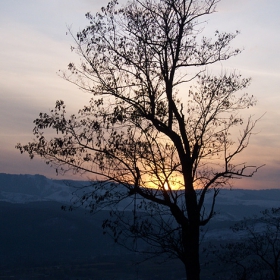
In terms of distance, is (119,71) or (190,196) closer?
(190,196)

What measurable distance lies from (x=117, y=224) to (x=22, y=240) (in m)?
186

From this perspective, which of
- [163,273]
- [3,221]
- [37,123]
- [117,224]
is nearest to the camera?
[117,224]

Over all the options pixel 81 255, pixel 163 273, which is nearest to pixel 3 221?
pixel 81 255

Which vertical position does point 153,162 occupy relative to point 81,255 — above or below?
above

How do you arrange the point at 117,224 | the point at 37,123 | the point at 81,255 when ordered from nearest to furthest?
the point at 117,224
the point at 37,123
the point at 81,255

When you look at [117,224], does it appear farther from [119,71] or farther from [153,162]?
[119,71]

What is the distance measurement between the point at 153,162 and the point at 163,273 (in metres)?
130

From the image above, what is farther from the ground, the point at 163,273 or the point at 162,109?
the point at 162,109

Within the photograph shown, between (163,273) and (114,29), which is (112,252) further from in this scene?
(114,29)

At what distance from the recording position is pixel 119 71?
14656 millimetres

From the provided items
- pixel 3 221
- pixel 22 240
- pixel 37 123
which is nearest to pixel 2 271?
pixel 22 240

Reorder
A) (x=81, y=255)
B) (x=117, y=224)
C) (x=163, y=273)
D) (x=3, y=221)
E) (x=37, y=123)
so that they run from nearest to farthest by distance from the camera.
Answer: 1. (x=117, y=224)
2. (x=37, y=123)
3. (x=163, y=273)
4. (x=81, y=255)
5. (x=3, y=221)

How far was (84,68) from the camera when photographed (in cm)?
1488

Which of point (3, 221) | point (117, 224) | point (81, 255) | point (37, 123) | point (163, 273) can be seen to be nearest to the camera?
point (117, 224)
